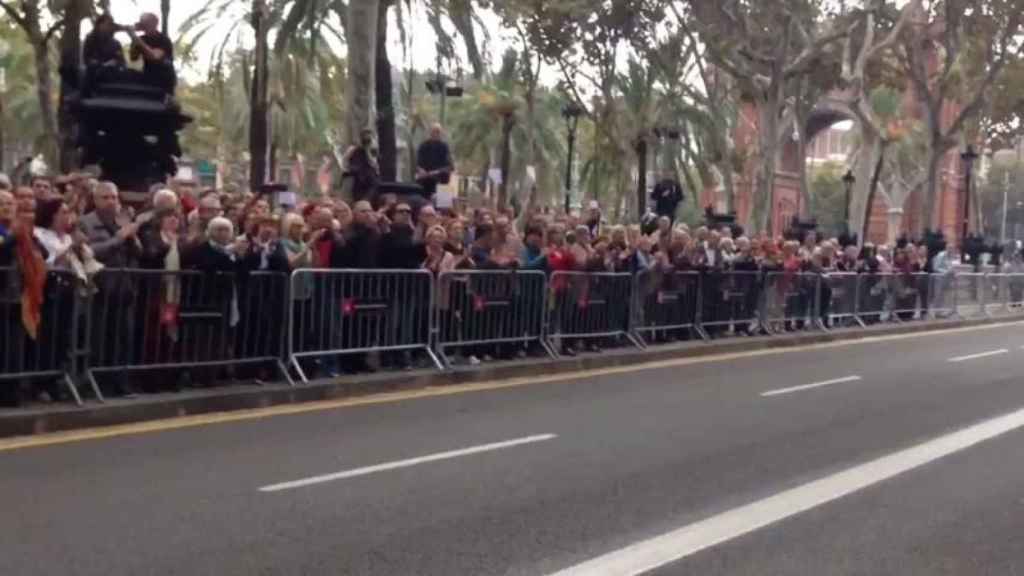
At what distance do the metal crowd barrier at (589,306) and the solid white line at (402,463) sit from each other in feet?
21.9

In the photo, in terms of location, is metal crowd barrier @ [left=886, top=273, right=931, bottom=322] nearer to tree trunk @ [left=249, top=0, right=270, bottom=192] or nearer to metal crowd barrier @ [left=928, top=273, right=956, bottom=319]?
metal crowd barrier @ [left=928, top=273, right=956, bottom=319]

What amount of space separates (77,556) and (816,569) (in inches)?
144

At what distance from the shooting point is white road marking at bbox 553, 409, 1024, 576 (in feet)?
27.5

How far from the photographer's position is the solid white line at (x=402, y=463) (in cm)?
1052

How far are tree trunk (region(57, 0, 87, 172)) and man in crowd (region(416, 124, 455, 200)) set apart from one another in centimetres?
466

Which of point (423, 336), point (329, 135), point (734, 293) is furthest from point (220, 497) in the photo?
point (329, 135)

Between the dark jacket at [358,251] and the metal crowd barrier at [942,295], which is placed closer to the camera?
the dark jacket at [358,251]

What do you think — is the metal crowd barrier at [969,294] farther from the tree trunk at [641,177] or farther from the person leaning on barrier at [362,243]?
the person leaning on barrier at [362,243]

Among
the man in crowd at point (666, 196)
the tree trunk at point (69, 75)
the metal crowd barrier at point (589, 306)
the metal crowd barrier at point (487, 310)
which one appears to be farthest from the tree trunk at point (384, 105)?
the metal crowd barrier at point (487, 310)

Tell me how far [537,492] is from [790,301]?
18236mm

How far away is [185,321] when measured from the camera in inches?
559

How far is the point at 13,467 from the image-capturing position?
10797 mm

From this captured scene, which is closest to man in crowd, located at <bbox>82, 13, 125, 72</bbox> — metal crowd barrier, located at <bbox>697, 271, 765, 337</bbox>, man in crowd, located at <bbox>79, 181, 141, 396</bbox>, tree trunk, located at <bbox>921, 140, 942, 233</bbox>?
man in crowd, located at <bbox>79, 181, 141, 396</bbox>

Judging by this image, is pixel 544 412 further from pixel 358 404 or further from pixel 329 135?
pixel 329 135
